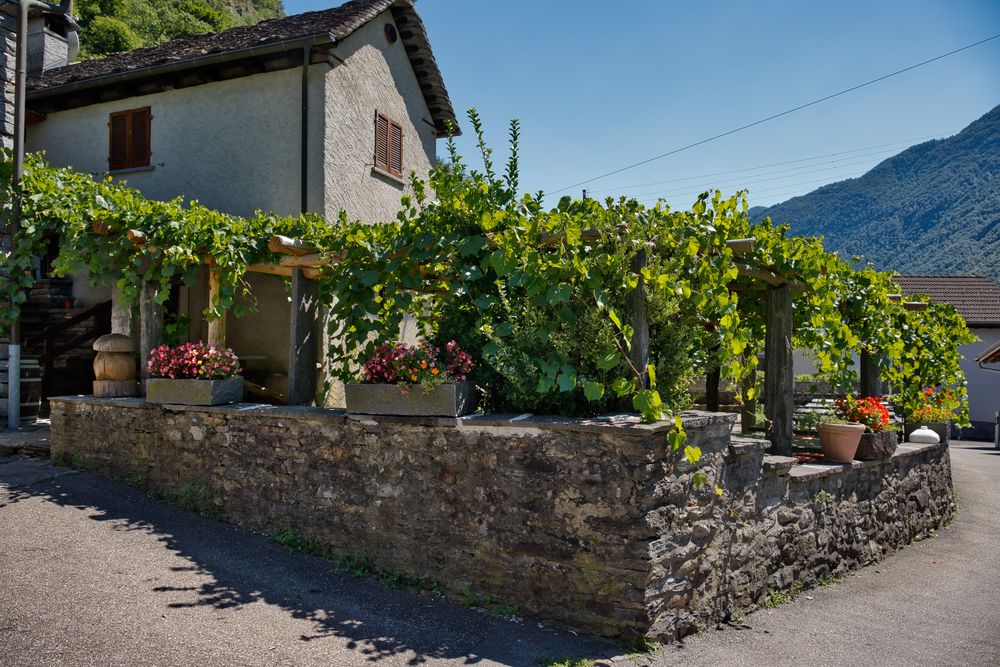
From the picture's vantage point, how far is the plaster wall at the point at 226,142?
9.39 m

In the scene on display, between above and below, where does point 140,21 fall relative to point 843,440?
above

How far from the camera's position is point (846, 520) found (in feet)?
20.9

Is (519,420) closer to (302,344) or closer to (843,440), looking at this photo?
(302,344)

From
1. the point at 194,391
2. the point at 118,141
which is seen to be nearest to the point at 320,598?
the point at 194,391

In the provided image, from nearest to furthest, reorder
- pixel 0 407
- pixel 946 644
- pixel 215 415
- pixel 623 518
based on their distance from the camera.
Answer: pixel 623 518 → pixel 946 644 → pixel 215 415 → pixel 0 407

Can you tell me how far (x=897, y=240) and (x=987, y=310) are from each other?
58632 mm

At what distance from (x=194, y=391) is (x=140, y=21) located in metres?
29.4

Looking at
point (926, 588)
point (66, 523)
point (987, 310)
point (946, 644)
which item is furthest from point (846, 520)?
point (987, 310)

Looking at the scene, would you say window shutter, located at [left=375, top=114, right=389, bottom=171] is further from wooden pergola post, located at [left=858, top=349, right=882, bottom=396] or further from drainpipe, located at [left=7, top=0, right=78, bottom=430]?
wooden pergola post, located at [left=858, top=349, right=882, bottom=396]

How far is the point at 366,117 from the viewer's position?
10.4m

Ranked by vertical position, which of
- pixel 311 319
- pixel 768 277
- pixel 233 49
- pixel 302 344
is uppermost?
pixel 233 49

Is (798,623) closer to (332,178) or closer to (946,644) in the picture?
(946,644)

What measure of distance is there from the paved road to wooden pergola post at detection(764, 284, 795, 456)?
4.68 feet

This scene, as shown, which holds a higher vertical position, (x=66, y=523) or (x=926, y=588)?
(x=66, y=523)
